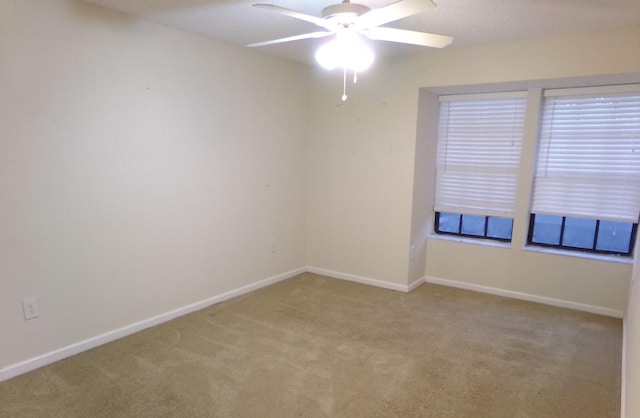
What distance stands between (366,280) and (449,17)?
2591 millimetres

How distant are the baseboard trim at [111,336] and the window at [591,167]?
287 cm

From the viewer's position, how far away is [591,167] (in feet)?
11.6

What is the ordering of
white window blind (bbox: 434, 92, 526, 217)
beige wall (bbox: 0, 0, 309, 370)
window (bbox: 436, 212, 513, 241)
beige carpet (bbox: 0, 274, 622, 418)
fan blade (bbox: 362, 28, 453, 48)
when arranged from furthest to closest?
window (bbox: 436, 212, 513, 241)
white window blind (bbox: 434, 92, 526, 217)
beige wall (bbox: 0, 0, 309, 370)
beige carpet (bbox: 0, 274, 622, 418)
fan blade (bbox: 362, 28, 453, 48)

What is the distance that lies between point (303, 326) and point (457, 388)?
4.05ft

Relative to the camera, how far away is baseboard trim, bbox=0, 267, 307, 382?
2451mm

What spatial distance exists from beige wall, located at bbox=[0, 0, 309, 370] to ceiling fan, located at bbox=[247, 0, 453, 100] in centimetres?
142

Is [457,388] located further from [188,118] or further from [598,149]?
[188,118]

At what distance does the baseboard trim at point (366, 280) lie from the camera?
13.3 ft

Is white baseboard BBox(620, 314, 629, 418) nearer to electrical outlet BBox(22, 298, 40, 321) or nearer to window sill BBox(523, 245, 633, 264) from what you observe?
window sill BBox(523, 245, 633, 264)

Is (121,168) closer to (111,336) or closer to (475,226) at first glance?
(111,336)

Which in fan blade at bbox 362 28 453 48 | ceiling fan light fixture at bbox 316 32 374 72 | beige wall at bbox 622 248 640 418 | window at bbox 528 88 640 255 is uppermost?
fan blade at bbox 362 28 453 48

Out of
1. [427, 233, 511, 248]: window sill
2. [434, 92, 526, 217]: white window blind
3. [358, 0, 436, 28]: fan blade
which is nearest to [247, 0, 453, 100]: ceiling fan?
[358, 0, 436, 28]: fan blade

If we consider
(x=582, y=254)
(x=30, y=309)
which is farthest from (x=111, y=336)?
(x=582, y=254)

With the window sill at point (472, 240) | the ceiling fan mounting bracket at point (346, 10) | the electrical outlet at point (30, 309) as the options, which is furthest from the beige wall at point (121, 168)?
the window sill at point (472, 240)
